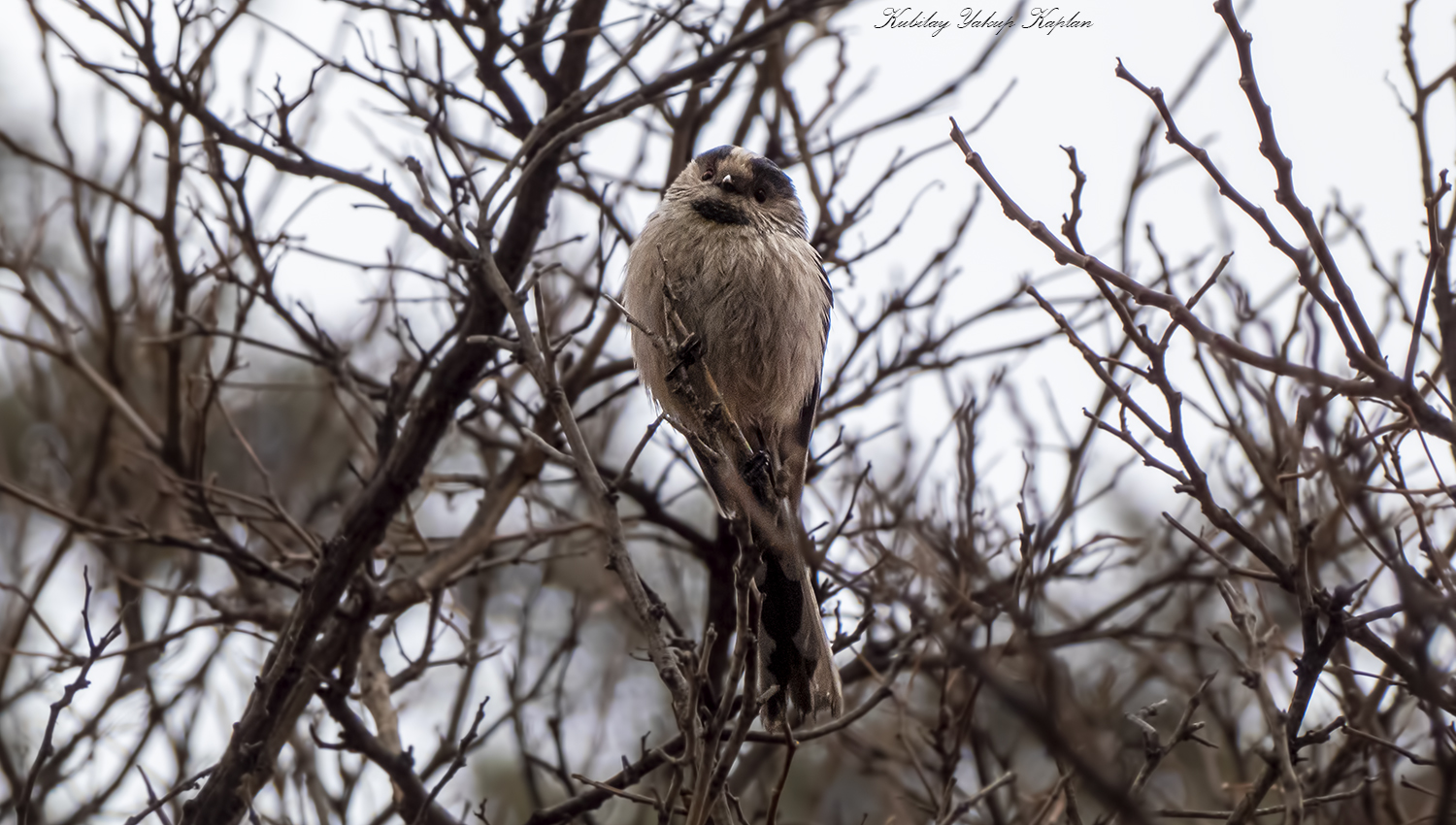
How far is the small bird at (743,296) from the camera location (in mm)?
4621

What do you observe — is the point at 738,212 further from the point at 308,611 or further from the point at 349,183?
the point at 308,611

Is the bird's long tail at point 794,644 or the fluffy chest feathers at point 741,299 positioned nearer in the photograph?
the bird's long tail at point 794,644

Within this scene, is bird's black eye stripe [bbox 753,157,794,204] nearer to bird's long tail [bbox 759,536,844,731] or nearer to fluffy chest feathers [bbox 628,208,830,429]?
fluffy chest feathers [bbox 628,208,830,429]

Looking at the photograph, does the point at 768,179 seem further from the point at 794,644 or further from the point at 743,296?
the point at 794,644

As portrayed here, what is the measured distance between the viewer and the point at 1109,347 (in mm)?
4844

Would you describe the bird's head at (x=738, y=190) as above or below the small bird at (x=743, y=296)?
above

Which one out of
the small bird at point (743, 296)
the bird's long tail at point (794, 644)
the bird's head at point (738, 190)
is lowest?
the bird's long tail at point (794, 644)

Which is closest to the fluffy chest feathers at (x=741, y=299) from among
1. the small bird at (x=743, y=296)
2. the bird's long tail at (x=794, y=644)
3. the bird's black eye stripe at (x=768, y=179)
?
the small bird at (x=743, y=296)

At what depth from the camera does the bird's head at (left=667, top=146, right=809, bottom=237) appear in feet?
16.1

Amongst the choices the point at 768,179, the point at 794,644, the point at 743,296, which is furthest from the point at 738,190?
the point at 794,644

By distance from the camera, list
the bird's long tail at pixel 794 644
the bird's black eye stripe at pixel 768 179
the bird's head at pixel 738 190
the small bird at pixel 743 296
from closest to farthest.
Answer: the bird's long tail at pixel 794 644 → the small bird at pixel 743 296 → the bird's head at pixel 738 190 → the bird's black eye stripe at pixel 768 179

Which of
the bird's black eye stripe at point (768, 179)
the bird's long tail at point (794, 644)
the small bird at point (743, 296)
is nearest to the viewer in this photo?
the bird's long tail at point (794, 644)

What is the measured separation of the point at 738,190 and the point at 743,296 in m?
0.52

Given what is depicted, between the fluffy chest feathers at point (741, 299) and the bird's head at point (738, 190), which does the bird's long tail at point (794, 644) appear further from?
the bird's head at point (738, 190)
